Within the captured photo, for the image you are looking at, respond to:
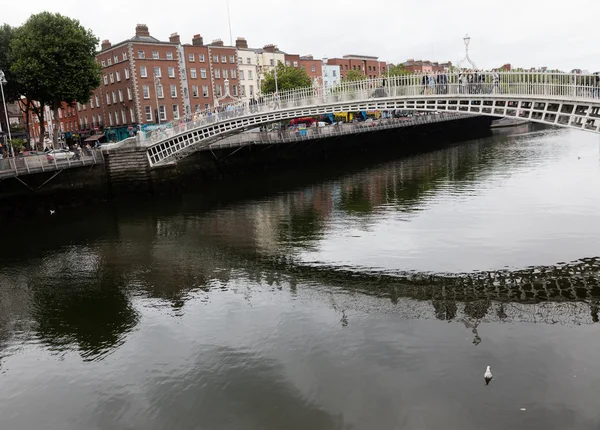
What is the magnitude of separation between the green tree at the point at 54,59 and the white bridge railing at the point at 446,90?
831 cm

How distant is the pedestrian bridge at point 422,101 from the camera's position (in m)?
17.5

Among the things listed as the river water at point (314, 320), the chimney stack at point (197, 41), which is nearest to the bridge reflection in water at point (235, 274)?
the river water at point (314, 320)

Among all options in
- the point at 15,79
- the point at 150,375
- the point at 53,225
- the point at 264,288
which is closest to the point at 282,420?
the point at 150,375

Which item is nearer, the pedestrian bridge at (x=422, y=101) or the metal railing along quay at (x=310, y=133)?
the pedestrian bridge at (x=422, y=101)

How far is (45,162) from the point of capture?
92.7 feet

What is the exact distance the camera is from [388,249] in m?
17.6

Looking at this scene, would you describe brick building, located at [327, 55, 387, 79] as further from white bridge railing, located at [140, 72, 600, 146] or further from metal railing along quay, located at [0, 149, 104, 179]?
metal railing along quay, located at [0, 149, 104, 179]

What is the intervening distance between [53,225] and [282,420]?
69.7ft

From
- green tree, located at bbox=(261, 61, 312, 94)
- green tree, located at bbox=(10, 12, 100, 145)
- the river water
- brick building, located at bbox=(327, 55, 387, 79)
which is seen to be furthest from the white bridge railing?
brick building, located at bbox=(327, 55, 387, 79)

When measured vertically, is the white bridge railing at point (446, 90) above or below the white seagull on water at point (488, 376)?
above

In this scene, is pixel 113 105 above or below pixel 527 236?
above

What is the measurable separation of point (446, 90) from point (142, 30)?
3910 cm

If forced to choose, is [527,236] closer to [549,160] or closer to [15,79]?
[549,160]

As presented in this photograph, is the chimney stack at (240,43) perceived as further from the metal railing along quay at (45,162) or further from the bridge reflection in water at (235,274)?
the bridge reflection in water at (235,274)
